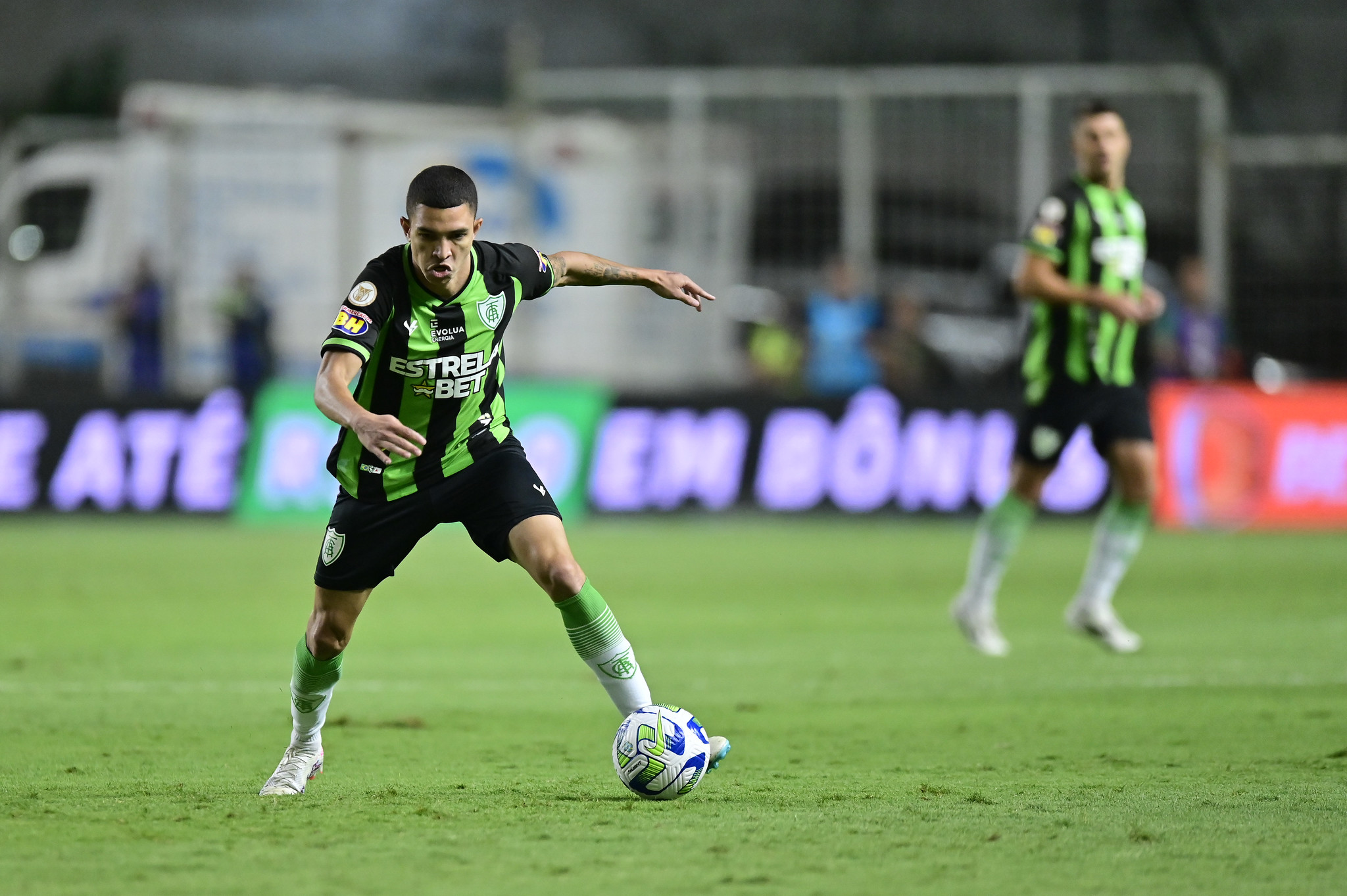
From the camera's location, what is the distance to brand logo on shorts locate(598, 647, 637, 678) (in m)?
5.71

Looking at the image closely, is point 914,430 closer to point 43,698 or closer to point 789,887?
point 43,698

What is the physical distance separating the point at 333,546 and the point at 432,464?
15.1 inches

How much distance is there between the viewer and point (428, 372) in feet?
19.1

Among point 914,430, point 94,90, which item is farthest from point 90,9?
point 914,430

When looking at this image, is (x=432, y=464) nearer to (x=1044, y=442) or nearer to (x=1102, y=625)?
(x=1044, y=442)

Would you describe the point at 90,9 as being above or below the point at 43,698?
above

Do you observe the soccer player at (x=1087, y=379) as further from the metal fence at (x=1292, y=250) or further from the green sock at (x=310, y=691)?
the metal fence at (x=1292, y=250)

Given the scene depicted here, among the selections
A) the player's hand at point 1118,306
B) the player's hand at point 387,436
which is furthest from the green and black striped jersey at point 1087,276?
the player's hand at point 387,436

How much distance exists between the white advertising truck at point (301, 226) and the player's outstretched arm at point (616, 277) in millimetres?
11266

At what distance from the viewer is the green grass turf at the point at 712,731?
4.62 meters

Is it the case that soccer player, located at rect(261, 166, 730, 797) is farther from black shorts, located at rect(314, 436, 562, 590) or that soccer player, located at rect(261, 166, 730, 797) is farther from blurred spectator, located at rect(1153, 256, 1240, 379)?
blurred spectator, located at rect(1153, 256, 1240, 379)

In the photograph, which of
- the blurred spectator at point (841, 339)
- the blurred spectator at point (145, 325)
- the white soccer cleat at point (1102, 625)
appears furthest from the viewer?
the blurred spectator at point (145, 325)

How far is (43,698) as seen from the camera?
7.90 metres

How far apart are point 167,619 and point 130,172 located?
390 inches
